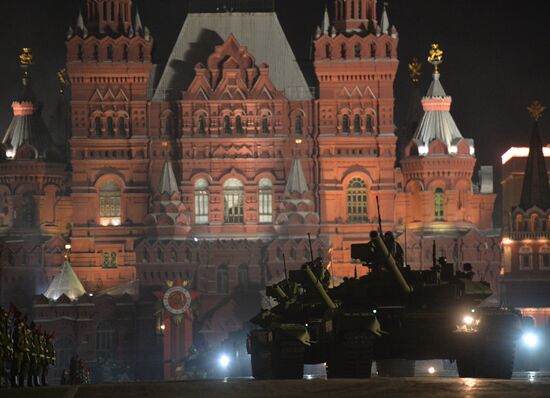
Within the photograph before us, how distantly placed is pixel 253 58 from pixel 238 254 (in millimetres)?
12679

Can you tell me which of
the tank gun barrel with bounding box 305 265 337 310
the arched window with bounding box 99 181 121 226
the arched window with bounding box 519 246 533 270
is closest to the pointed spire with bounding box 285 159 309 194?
the arched window with bounding box 99 181 121 226

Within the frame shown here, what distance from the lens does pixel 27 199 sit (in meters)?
112

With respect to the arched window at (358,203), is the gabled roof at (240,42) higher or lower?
higher

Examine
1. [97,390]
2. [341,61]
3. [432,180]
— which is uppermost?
[341,61]

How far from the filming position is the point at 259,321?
57.6 m

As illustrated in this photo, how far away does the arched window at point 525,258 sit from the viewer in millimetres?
117787

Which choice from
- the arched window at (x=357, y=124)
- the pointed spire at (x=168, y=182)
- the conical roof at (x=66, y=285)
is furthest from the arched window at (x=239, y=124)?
the conical roof at (x=66, y=285)

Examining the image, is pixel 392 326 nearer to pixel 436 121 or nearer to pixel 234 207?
pixel 234 207

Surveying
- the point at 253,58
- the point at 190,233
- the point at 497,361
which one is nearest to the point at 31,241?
the point at 190,233

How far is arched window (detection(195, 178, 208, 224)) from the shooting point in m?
109

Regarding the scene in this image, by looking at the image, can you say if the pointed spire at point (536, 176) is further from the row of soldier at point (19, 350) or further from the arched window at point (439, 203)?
the row of soldier at point (19, 350)

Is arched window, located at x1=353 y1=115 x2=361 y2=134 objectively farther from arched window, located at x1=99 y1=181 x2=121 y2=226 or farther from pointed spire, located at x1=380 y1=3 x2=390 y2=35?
arched window, located at x1=99 y1=181 x2=121 y2=226

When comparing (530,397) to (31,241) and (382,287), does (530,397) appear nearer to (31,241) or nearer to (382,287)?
(382,287)

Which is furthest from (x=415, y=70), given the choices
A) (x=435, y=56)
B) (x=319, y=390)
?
(x=319, y=390)
